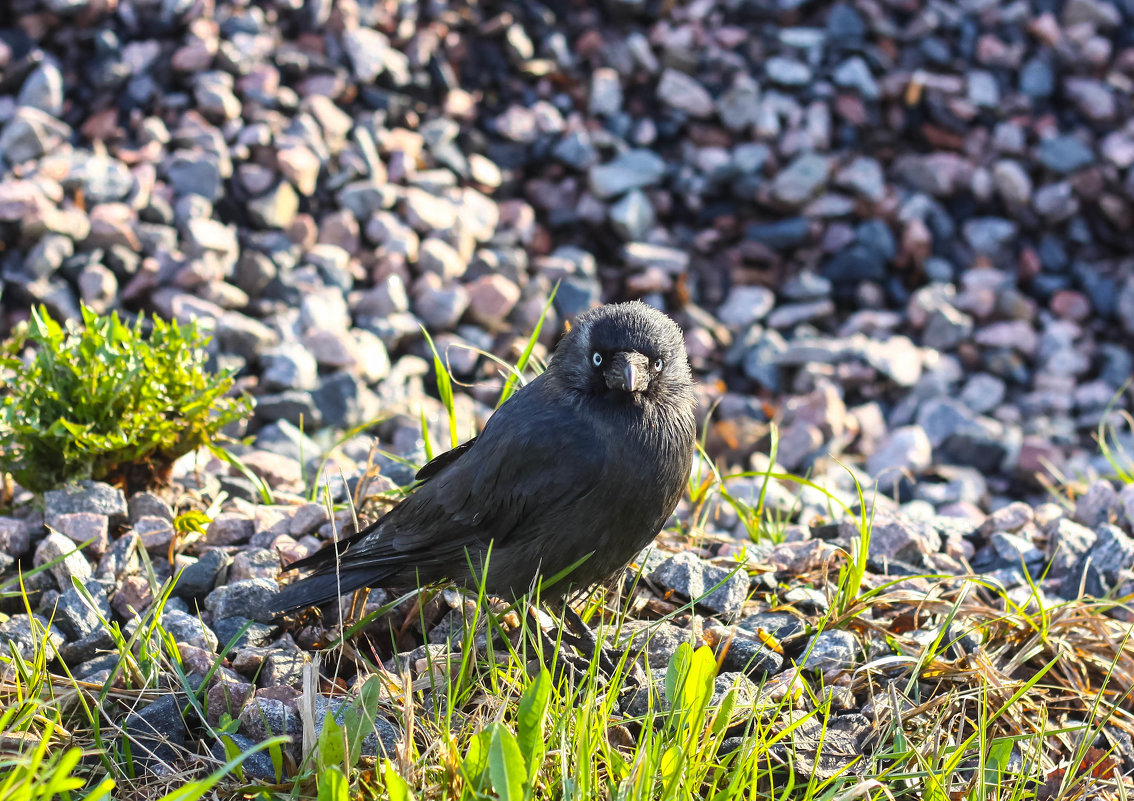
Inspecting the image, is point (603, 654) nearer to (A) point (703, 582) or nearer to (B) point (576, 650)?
(B) point (576, 650)

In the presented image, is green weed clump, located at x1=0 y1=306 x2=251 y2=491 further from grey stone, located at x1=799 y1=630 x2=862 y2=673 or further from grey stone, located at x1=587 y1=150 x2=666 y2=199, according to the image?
grey stone, located at x1=587 y1=150 x2=666 y2=199

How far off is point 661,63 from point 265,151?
7.56ft

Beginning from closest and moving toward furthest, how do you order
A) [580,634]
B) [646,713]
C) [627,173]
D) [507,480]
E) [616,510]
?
[646,713], [616,510], [507,480], [580,634], [627,173]

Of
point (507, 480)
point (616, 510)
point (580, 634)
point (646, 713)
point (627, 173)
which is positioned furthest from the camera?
point (627, 173)

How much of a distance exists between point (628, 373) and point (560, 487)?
0.31m

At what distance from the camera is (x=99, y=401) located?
2.85 metres

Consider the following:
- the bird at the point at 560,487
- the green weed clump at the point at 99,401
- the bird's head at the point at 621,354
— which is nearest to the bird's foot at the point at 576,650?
the bird at the point at 560,487

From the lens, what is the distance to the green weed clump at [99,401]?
283 centimetres

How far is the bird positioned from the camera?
2453 millimetres

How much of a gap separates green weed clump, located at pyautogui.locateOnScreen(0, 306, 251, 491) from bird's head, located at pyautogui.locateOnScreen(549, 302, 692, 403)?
1031 millimetres

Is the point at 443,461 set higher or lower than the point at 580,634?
higher

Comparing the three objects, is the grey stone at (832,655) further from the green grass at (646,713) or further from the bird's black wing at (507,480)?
the bird's black wing at (507,480)

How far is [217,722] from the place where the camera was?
230 cm

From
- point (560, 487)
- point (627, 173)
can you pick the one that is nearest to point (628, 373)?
point (560, 487)
